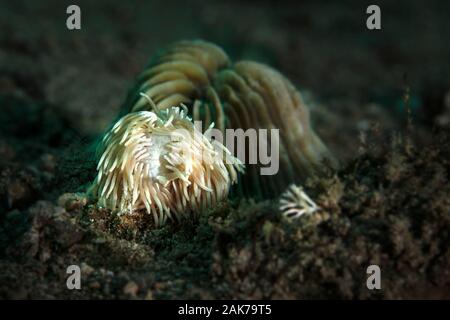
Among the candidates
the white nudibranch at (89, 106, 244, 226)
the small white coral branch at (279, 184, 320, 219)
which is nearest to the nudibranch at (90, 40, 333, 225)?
the white nudibranch at (89, 106, 244, 226)

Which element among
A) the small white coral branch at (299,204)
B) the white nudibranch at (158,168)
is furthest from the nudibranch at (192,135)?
the small white coral branch at (299,204)

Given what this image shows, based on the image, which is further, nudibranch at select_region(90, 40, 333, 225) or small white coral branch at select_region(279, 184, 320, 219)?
nudibranch at select_region(90, 40, 333, 225)

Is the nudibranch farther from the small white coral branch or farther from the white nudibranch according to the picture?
the small white coral branch

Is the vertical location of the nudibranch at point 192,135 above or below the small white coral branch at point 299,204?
above

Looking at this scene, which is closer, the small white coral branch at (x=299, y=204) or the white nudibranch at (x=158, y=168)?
the small white coral branch at (x=299, y=204)

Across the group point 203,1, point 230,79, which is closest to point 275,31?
point 203,1

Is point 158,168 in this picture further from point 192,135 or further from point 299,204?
point 299,204

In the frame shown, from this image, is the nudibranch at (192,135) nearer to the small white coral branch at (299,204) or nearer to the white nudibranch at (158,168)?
the white nudibranch at (158,168)
